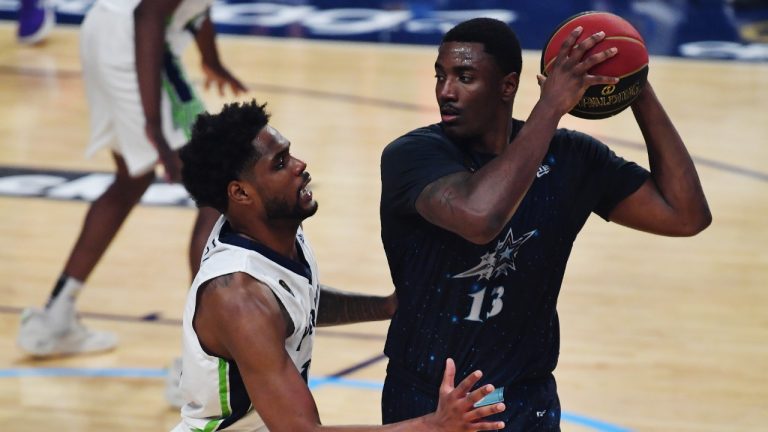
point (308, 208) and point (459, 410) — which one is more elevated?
point (308, 208)

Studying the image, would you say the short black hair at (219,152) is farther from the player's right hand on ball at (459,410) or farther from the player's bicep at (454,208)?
the player's right hand on ball at (459,410)

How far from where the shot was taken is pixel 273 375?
2.89 m

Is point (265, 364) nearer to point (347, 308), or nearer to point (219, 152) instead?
point (219, 152)

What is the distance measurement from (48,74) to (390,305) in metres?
8.29

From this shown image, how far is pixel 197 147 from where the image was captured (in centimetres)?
314

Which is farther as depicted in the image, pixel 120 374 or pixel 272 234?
pixel 120 374

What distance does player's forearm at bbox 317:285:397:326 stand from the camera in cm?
362

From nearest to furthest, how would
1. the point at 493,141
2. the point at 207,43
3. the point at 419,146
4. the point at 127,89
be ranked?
the point at 419,146, the point at 493,141, the point at 127,89, the point at 207,43

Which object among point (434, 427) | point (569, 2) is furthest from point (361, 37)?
point (434, 427)

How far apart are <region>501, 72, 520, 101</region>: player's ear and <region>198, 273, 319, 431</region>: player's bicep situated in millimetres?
769

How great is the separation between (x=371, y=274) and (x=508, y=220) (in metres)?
3.72

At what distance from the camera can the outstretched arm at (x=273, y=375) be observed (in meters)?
2.79

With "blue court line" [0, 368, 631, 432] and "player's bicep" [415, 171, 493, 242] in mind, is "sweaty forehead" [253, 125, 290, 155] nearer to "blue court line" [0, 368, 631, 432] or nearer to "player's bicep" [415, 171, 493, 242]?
"player's bicep" [415, 171, 493, 242]

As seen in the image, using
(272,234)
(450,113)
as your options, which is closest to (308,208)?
(272,234)
